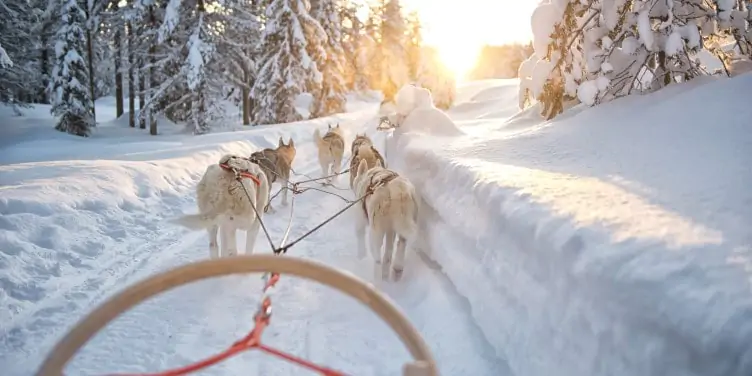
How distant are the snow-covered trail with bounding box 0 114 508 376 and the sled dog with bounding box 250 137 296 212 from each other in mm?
2245

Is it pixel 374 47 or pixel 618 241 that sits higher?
pixel 374 47

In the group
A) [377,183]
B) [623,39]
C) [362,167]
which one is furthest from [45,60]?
[623,39]

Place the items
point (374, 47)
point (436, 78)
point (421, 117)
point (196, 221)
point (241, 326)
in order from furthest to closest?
point (374, 47), point (436, 78), point (421, 117), point (196, 221), point (241, 326)

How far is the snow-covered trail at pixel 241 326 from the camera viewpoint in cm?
320

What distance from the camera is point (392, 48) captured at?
119 feet

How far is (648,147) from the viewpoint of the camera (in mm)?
4262

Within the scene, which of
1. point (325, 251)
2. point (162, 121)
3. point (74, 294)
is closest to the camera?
point (74, 294)

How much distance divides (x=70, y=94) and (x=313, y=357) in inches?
918

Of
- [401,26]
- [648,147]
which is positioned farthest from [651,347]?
[401,26]

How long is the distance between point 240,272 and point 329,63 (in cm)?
2787

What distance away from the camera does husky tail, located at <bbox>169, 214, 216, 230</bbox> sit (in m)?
4.19

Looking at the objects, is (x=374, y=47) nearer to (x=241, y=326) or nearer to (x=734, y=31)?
(x=734, y=31)

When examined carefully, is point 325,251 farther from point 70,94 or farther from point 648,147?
point 70,94

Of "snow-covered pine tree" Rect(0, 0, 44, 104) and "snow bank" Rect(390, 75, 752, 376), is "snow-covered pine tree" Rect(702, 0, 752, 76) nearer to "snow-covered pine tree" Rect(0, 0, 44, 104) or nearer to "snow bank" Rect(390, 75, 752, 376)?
"snow bank" Rect(390, 75, 752, 376)
